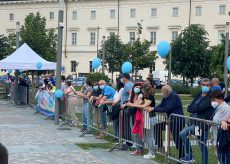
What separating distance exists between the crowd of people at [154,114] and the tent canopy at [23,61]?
1095 centimetres

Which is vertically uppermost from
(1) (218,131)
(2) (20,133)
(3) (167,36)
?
(3) (167,36)

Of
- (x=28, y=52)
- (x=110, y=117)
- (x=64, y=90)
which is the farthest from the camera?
(x=28, y=52)

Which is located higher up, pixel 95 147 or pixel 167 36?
pixel 167 36

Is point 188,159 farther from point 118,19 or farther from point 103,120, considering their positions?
point 118,19

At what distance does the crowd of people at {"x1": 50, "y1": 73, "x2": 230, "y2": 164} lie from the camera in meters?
8.15

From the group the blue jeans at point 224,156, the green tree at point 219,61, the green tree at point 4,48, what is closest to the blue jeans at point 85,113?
the blue jeans at point 224,156

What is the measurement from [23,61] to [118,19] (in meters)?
58.5

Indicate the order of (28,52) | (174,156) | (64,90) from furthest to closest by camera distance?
(28,52) → (64,90) → (174,156)

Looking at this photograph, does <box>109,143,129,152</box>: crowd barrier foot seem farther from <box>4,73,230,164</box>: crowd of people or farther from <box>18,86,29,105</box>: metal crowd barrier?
<box>18,86,29,105</box>: metal crowd barrier

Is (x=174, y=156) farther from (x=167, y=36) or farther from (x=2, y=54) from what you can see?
(x=167, y=36)

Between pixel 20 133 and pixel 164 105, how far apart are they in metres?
6.41

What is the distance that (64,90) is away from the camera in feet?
62.3

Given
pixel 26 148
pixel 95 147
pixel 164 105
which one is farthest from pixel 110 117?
pixel 164 105

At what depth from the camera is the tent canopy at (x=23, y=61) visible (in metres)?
25.6
